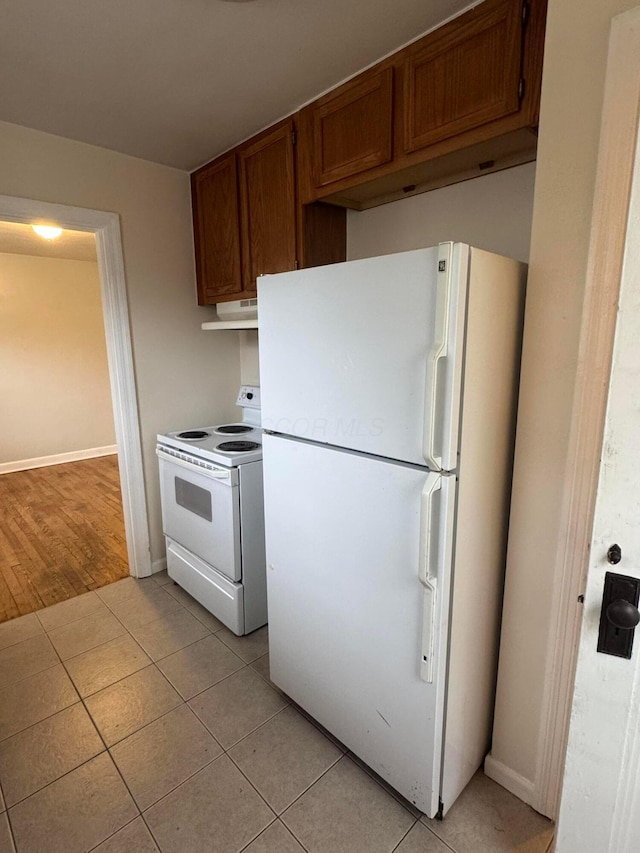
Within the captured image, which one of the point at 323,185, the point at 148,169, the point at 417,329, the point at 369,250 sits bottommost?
the point at 417,329

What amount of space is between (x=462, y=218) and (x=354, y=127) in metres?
0.54

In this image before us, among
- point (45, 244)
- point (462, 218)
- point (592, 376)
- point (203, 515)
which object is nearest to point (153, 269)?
point (203, 515)

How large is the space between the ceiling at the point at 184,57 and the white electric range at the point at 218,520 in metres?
1.54

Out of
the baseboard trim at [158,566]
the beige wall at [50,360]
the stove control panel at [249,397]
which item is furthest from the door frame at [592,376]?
the beige wall at [50,360]

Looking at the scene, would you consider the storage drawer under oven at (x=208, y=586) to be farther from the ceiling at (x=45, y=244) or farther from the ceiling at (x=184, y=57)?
the ceiling at (x=45, y=244)

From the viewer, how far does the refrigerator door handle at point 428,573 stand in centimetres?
111

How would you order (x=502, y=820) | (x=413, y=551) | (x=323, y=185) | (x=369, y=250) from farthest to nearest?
1. (x=369, y=250)
2. (x=323, y=185)
3. (x=502, y=820)
4. (x=413, y=551)

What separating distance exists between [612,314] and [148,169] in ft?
8.26

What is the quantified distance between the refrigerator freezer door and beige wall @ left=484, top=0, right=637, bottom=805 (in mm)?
303

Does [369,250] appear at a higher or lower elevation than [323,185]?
lower

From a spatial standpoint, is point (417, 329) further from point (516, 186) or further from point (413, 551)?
point (516, 186)

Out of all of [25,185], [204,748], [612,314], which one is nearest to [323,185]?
[612,314]

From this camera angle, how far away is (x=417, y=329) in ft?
3.59

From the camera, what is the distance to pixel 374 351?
3.92 ft
